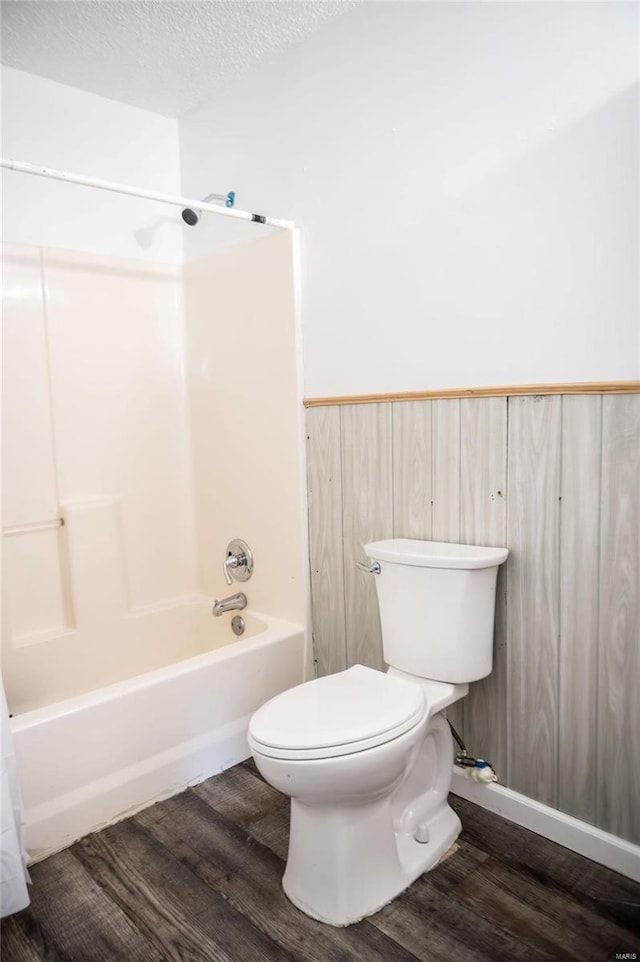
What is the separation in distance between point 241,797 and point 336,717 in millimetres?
700

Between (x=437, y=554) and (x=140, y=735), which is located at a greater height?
(x=437, y=554)

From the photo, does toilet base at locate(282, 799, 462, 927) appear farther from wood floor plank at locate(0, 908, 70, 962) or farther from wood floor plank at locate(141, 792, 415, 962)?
wood floor plank at locate(0, 908, 70, 962)

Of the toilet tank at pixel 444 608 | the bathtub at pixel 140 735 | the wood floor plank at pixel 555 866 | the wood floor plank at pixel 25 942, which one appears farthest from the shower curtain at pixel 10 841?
the wood floor plank at pixel 555 866

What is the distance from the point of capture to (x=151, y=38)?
2.00 metres

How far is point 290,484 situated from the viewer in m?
2.23

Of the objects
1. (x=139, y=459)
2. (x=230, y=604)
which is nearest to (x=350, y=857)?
(x=230, y=604)

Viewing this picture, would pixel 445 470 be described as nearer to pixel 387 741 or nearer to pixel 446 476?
A: pixel 446 476

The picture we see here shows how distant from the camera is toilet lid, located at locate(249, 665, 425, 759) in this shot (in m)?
1.33

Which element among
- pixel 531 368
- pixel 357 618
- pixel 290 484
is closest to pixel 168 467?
pixel 290 484

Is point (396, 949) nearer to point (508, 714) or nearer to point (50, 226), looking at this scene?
point (508, 714)

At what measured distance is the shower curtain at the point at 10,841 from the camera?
136 centimetres

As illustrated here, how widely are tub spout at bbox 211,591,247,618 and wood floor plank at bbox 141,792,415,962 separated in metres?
0.65

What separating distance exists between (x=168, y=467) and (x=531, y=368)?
158cm

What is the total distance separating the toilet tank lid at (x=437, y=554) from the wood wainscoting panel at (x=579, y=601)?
18 centimetres
